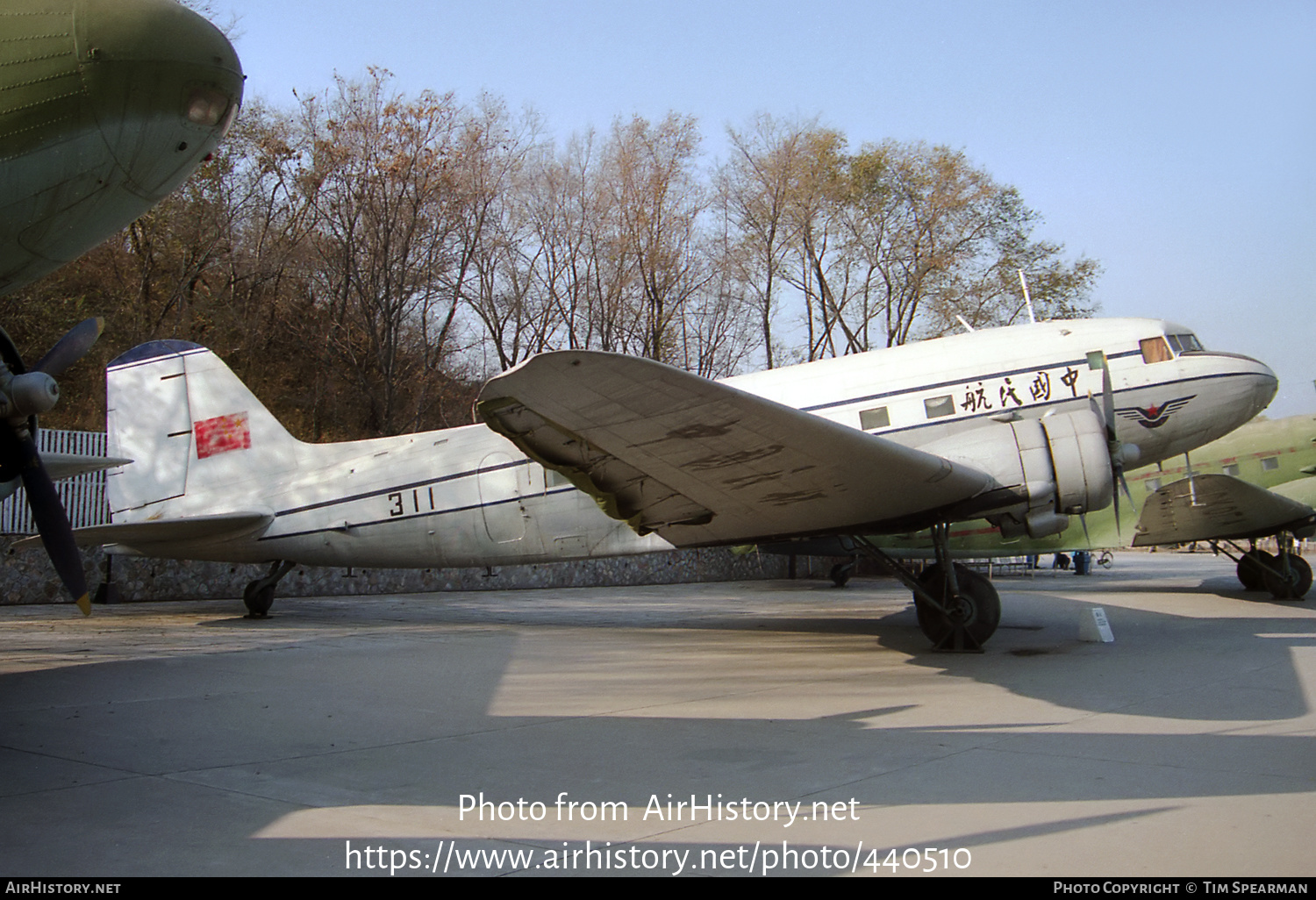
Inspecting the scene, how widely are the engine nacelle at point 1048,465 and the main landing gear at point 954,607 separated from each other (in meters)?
0.74

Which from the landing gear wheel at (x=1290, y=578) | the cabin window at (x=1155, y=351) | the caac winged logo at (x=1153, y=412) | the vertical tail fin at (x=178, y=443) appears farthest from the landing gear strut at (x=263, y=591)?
the landing gear wheel at (x=1290, y=578)

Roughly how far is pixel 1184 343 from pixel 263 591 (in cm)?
1266

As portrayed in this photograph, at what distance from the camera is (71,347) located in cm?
638

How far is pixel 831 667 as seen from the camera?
333 inches

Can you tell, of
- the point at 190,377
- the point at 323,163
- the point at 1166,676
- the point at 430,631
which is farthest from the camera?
the point at 323,163

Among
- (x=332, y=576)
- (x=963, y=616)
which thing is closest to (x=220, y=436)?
(x=332, y=576)

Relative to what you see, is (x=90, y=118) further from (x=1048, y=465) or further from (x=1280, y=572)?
(x=1280, y=572)

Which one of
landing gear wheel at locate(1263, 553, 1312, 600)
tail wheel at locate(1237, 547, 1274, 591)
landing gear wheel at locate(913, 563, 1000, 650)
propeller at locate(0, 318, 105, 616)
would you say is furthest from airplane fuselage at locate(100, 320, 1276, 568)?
tail wheel at locate(1237, 547, 1274, 591)

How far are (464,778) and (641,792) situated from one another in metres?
0.92

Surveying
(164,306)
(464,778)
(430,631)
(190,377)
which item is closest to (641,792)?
Result: (464,778)

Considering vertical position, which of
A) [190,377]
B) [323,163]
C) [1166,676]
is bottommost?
[1166,676]
